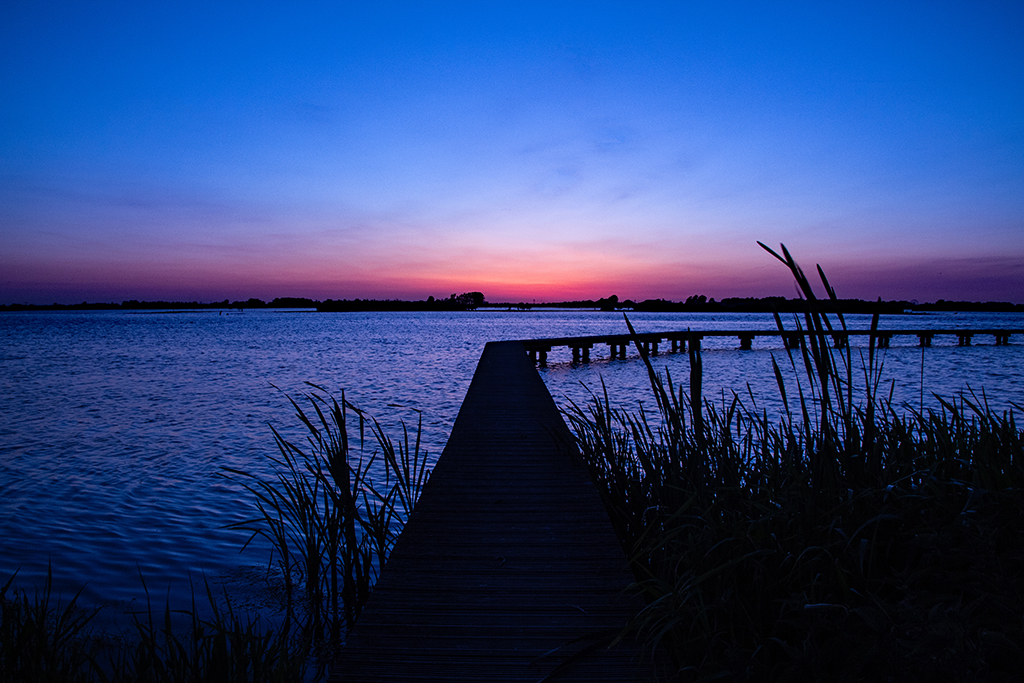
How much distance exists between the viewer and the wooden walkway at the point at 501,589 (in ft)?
7.51

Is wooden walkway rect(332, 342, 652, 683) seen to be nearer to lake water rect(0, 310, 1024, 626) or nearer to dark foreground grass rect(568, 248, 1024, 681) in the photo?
dark foreground grass rect(568, 248, 1024, 681)

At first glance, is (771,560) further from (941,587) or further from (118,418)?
(118,418)

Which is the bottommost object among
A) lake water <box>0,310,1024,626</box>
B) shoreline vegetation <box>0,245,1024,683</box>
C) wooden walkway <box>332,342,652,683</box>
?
lake water <box>0,310,1024,626</box>

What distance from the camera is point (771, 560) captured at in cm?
229

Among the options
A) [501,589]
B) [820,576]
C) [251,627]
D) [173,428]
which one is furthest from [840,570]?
[173,428]

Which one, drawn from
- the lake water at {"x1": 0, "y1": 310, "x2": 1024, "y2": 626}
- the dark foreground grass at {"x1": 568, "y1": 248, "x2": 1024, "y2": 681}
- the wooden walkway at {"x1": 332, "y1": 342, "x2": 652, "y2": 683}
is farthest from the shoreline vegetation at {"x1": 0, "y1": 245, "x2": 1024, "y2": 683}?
the lake water at {"x1": 0, "y1": 310, "x2": 1024, "y2": 626}

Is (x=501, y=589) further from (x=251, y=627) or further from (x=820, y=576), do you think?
(x=820, y=576)

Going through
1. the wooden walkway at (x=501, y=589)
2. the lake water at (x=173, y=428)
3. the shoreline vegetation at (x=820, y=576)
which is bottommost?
the lake water at (x=173, y=428)

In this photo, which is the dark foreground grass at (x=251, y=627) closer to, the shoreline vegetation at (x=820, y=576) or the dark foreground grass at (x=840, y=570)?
the shoreline vegetation at (x=820, y=576)

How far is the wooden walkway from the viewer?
229cm

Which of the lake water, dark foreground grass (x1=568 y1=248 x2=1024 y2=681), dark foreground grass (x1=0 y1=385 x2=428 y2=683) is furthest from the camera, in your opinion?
the lake water

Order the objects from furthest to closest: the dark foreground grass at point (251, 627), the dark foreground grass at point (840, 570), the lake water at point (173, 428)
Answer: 1. the lake water at point (173, 428)
2. the dark foreground grass at point (251, 627)
3. the dark foreground grass at point (840, 570)

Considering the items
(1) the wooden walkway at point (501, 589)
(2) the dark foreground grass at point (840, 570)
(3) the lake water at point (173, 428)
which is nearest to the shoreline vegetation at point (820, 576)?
(2) the dark foreground grass at point (840, 570)

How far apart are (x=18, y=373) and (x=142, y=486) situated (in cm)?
1980
